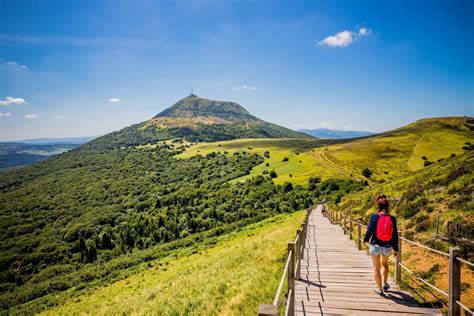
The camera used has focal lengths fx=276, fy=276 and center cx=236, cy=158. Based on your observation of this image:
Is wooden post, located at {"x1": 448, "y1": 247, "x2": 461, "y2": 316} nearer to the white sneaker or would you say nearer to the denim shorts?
the denim shorts

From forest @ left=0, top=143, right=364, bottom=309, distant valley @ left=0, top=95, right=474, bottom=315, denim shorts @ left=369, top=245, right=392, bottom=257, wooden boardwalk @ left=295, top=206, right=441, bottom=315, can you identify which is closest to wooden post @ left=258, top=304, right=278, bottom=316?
wooden boardwalk @ left=295, top=206, right=441, bottom=315

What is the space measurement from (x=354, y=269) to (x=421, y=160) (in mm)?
97606

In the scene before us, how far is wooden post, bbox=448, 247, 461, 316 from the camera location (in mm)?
5363

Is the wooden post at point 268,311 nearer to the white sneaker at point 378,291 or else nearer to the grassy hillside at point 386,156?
the white sneaker at point 378,291

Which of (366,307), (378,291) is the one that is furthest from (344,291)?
(366,307)

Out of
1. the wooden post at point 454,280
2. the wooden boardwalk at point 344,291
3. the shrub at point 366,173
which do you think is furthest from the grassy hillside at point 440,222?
the shrub at point 366,173

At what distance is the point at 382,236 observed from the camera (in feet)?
24.3

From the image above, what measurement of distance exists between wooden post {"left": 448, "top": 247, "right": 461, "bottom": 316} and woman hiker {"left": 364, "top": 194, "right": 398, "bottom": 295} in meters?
1.87

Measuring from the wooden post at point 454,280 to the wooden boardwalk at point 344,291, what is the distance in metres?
0.76

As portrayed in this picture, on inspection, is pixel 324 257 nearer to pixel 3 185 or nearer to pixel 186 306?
pixel 186 306

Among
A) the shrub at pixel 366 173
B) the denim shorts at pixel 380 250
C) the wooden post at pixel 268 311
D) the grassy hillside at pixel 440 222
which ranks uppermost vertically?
the wooden post at pixel 268 311

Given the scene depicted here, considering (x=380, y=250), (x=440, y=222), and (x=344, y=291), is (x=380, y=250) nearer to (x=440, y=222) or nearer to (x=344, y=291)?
(x=344, y=291)

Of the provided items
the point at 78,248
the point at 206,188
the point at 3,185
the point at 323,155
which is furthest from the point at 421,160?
the point at 3,185

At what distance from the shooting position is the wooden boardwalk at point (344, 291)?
6535 mm
